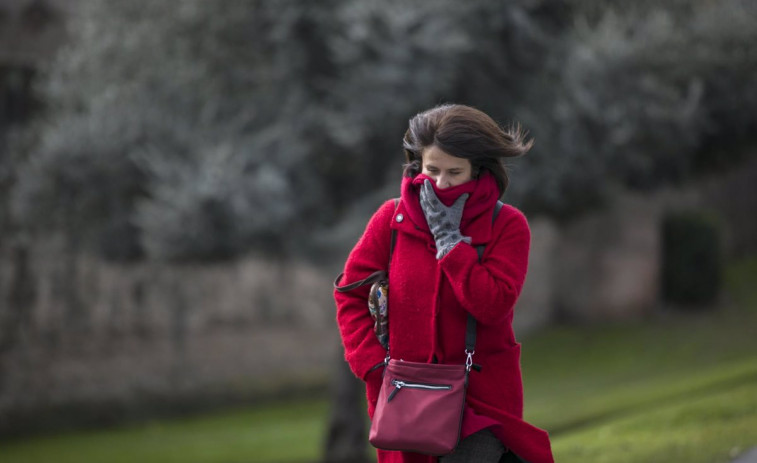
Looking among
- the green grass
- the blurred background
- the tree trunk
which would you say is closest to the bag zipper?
the blurred background

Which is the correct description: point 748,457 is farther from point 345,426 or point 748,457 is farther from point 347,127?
point 345,426

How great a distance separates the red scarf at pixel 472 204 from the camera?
3215 mm

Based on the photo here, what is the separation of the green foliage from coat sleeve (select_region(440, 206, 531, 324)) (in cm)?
1500

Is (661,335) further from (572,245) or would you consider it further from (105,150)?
(105,150)

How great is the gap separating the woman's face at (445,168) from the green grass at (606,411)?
3676 mm

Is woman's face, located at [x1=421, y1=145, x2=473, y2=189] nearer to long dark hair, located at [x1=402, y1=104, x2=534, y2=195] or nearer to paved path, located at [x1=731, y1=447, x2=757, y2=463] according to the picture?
long dark hair, located at [x1=402, y1=104, x2=534, y2=195]

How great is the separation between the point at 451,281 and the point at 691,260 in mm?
Answer: 15250

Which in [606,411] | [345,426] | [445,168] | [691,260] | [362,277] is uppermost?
[445,168]

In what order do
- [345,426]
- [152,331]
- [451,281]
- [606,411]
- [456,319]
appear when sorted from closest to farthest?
[451,281], [456,319], [345,426], [606,411], [152,331]

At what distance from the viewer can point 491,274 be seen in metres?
3.13

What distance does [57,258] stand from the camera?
1322 centimetres

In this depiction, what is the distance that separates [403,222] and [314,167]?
17.1ft

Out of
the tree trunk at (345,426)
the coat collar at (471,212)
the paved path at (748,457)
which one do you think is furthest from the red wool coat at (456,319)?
the tree trunk at (345,426)

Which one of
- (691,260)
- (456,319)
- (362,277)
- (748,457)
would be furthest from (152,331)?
(456,319)
